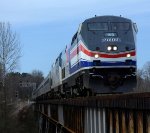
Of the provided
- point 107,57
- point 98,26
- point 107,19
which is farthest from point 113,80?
point 107,19

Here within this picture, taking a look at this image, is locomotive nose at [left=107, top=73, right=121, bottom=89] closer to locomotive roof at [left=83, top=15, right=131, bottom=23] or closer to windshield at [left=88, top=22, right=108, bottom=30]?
windshield at [left=88, top=22, right=108, bottom=30]

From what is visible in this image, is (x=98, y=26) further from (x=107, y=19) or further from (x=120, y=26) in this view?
(x=120, y=26)

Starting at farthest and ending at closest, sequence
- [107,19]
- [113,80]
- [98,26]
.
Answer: [107,19] → [98,26] → [113,80]

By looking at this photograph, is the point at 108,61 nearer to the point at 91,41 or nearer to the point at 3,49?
the point at 91,41

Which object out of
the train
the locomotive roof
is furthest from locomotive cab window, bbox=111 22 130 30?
the locomotive roof

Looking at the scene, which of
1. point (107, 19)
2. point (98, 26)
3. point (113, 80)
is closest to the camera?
point (113, 80)

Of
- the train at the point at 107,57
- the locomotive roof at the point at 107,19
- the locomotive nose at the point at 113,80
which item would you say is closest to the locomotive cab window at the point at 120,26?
the train at the point at 107,57

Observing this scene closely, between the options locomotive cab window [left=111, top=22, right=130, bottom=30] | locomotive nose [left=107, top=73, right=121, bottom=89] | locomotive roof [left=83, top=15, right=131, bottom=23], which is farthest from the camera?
locomotive roof [left=83, top=15, right=131, bottom=23]

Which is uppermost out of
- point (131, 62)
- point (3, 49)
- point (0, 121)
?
point (3, 49)

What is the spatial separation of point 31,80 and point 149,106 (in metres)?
177

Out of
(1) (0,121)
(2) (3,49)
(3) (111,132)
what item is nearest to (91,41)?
(3) (111,132)

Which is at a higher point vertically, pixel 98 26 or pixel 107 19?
pixel 107 19

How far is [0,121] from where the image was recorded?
5584 cm

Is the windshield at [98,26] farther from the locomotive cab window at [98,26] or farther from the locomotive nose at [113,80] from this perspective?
the locomotive nose at [113,80]
